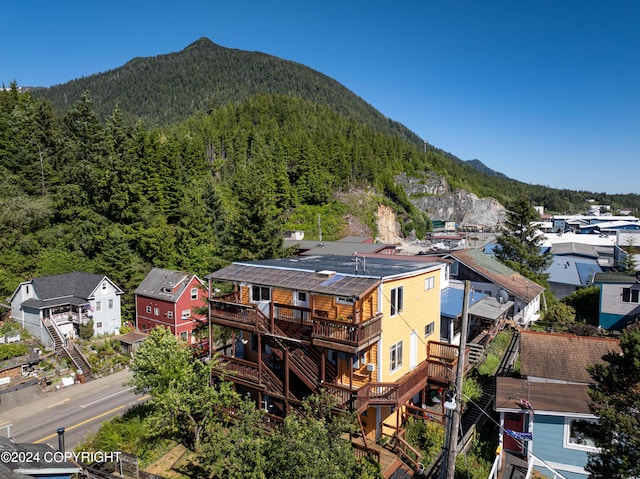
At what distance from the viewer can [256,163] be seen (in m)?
71.5

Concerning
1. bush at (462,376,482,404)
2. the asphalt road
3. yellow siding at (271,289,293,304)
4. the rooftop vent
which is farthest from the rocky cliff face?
the rooftop vent

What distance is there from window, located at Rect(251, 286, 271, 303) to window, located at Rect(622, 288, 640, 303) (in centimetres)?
3006

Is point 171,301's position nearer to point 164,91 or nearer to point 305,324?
point 305,324

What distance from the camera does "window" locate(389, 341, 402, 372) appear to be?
17.6 metres

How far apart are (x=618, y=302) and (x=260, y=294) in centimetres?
3033

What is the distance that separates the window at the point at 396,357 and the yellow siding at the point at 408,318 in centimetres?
16

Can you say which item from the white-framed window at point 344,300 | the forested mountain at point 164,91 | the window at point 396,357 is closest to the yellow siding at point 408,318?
the window at point 396,357

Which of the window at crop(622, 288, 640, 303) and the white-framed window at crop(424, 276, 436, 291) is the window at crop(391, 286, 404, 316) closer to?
the white-framed window at crop(424, 276, 436, 291)

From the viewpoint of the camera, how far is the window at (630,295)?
31689 millimetres

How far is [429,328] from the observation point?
70.1 feet

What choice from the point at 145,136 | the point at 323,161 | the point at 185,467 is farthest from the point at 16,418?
the point at 323,161

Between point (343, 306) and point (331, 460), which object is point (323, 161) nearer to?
point (343, 306)

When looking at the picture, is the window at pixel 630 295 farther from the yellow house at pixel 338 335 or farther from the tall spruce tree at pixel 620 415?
the tall spruce tree at pixel 620 415

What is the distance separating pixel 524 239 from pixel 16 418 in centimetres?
5241
